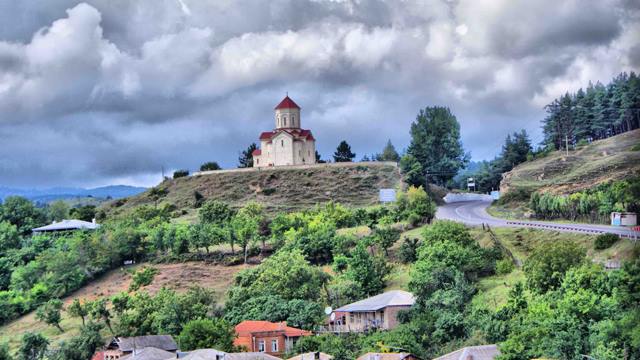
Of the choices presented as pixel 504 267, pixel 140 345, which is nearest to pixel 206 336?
pixel 140 345

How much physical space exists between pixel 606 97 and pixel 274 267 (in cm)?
6044

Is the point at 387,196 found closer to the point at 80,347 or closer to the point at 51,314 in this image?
the point at 51,314

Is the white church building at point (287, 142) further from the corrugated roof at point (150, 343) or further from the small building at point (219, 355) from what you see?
the small building at point (219, 355)

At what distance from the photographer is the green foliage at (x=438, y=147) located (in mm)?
136750

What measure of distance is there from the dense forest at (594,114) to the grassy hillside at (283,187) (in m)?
21.5

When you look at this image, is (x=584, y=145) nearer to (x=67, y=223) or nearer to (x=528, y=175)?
(x=528, y=175)

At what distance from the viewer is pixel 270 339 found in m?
69.3

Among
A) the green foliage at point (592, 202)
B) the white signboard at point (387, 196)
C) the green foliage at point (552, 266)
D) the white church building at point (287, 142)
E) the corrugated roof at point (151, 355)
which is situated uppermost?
the white church building at point (287, 142)

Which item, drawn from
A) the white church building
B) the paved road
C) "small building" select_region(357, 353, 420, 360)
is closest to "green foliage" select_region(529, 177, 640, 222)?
the paved road

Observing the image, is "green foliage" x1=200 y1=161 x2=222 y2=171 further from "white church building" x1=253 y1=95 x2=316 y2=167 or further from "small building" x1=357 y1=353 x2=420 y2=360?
"small building" x1=357 y1=353 x2=420 y2=360

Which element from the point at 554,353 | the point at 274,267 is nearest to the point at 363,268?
the point at 274,267

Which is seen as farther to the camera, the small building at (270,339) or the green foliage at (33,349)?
the green foliage at (33,349)

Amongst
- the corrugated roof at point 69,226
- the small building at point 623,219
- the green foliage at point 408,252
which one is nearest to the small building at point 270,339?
the green foliage at point 408,252

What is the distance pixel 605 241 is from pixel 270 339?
906 inches
